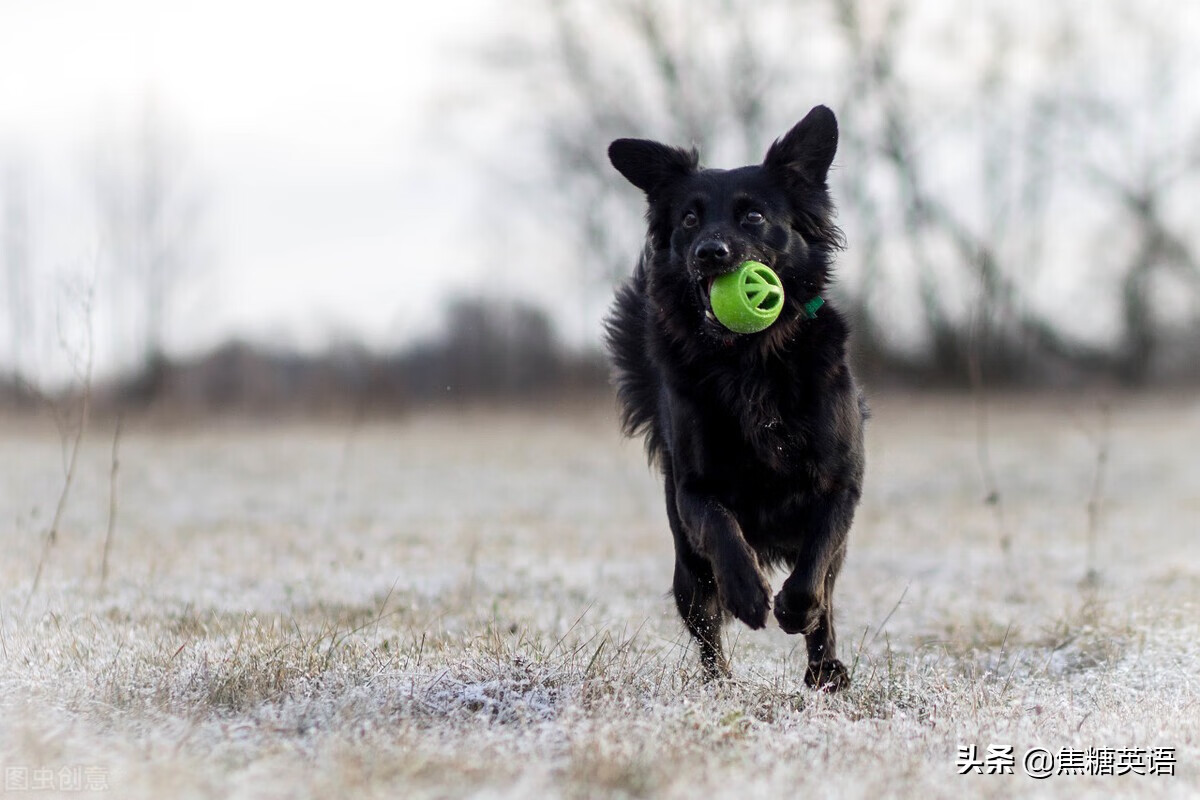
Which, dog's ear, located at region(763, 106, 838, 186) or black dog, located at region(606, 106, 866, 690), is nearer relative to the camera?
black dog, located at region(606, 106, 866, 690)

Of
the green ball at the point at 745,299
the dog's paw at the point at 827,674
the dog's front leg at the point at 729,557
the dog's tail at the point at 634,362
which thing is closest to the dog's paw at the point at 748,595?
the dog's front leg at the point at 729,557

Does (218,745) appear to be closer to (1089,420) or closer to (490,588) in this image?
(490,588)

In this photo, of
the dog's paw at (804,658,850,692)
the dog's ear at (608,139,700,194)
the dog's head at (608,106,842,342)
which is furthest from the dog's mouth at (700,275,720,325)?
the dog's paw at (804,658,850,692)

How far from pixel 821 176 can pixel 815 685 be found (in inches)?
85.8

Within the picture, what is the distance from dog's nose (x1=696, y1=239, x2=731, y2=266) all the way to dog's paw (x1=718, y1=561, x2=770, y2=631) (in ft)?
3.76

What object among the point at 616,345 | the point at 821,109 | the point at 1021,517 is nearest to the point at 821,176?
the point at 821,109

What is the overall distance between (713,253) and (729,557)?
1141 mm

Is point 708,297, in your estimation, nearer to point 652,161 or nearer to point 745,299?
point 745,299

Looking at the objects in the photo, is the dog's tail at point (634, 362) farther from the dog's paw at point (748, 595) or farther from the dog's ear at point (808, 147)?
the dog's paw at point (748, 595)

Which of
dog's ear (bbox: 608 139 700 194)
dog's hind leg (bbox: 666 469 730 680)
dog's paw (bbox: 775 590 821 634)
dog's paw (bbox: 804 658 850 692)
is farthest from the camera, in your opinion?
dog's ear (bbox: 608 139 700 194)

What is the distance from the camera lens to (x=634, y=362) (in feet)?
18.0

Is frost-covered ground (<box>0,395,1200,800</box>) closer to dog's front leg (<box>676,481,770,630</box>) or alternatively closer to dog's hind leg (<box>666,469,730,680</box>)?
dog's hind leg (<box>666,469,730,680</box>)

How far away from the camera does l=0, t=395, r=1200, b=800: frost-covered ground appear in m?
3.11

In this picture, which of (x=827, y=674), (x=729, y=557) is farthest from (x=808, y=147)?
(x=827, y=674)
